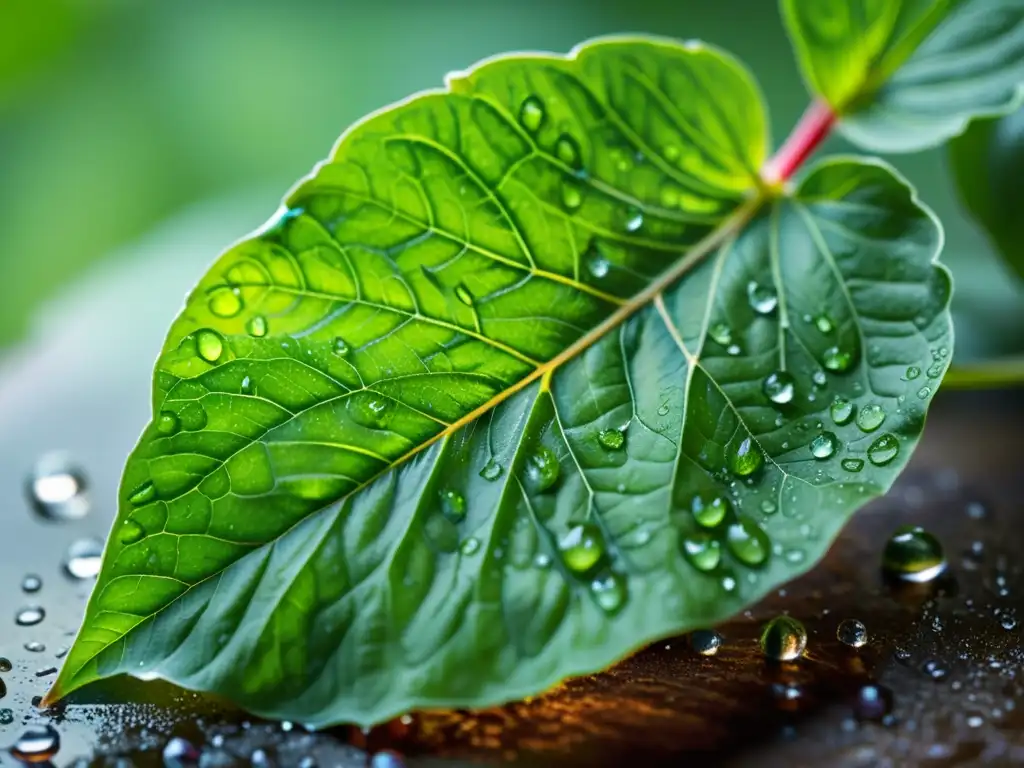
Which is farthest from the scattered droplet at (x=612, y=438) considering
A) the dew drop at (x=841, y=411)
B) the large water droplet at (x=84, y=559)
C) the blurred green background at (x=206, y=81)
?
the blurred green background at (x=206, y=81)

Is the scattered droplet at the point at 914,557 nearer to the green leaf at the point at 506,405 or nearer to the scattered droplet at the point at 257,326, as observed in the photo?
the green leaf at the point at 506,405

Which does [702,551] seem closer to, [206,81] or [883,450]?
[883,450]

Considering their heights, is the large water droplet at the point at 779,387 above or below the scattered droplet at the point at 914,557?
above

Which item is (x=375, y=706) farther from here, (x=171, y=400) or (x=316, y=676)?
(x=171, y=400)

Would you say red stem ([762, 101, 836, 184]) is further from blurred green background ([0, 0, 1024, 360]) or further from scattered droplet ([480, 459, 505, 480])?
blurred green background ([0, 0, 1024, 360])

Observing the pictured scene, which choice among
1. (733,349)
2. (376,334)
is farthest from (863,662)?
(376,334)

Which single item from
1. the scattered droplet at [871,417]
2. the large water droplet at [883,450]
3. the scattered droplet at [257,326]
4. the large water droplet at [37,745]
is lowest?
the large water droplet at [883,450]
